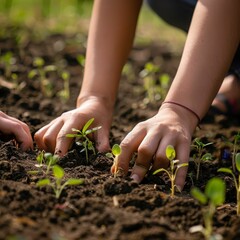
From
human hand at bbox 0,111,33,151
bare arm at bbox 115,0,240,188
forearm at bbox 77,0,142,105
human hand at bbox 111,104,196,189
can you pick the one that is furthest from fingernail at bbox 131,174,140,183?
forearm at bbox 77,0,142,105

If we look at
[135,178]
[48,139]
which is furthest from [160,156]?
[48,139]

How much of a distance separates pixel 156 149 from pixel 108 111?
56 cm

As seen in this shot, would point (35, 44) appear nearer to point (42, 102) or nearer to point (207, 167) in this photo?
point (42, 102)

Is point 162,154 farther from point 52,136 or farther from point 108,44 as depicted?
point 108,44

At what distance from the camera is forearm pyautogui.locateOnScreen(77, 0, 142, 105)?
2670mm

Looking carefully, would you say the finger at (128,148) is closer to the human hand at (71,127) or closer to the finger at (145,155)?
the finger at (145,155)

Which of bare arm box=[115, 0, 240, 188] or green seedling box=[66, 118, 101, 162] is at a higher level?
bare arm box=[115, 0, 240, 188]

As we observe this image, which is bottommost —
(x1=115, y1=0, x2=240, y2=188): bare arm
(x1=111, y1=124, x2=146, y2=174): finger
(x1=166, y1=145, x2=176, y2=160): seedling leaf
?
(x1=111, y1=124, x2=146, y2=174): finger

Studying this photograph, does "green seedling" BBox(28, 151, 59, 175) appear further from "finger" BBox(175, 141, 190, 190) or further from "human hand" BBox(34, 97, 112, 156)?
"finger" BBox(175, 141, 190, 190)

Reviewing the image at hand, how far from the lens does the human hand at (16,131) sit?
2293 mm

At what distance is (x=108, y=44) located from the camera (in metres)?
2.77

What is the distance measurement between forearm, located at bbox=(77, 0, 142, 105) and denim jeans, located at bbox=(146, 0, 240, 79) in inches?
28.6

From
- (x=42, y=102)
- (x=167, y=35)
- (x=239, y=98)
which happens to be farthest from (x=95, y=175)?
→ (x=167, y=35)

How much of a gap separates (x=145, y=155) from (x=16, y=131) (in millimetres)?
590
